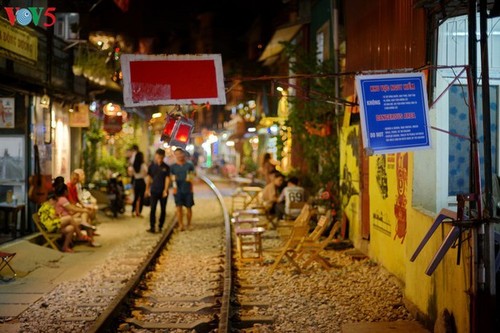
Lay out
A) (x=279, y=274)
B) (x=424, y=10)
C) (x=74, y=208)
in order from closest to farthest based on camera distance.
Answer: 1. (x=424, y=10)
2. (x=279, y=274)
3. (x=74, y=208)

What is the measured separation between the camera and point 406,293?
822 cm

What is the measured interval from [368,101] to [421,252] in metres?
2.34

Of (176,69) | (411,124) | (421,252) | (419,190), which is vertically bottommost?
(421,252)

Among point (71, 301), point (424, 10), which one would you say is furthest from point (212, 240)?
point (424, 10)

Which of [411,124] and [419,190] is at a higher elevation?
[411,124]

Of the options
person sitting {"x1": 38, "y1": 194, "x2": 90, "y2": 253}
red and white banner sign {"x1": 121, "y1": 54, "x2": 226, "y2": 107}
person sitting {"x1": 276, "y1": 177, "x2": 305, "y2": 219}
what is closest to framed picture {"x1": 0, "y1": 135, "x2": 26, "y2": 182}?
person sitting {"x1": 38, "y1": 194, "x2": 90, "y2": 253}

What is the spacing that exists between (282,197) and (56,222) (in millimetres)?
6216

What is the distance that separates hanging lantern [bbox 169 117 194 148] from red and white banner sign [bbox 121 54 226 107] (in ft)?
7.23

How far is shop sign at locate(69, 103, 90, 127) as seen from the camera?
18.3 m

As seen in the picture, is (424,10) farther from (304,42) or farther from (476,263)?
(304,42)

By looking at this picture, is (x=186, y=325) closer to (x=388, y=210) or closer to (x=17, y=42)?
(x=388, y=210)

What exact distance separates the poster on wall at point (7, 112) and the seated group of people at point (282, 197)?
22.5ft

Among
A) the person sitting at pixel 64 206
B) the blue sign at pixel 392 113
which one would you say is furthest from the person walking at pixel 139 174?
the blue sign at pixel 392 113

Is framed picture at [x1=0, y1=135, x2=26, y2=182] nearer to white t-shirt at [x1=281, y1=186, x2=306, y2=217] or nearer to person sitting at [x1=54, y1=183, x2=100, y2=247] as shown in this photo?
person sitting at [x1=54, y1=183, x2=100, y2=247]
